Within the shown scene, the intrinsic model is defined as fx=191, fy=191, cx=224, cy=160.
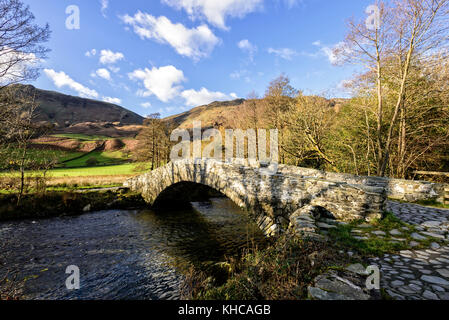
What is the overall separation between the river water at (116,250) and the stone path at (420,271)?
2292mm

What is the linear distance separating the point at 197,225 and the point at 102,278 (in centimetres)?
474

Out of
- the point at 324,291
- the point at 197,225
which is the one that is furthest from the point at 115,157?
the point at 324,291

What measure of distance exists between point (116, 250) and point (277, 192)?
19.8 feet

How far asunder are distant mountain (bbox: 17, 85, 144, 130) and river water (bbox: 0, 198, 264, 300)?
85066mm

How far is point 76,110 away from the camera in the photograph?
91.3 metres

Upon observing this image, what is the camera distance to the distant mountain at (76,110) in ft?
263

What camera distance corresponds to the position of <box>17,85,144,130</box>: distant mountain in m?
80.2

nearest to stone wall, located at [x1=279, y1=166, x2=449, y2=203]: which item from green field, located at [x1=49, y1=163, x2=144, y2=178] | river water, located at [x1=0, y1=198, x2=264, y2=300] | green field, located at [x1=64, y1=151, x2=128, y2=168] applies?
river water, located at [x1=0, y1=198, x2=264, y2=300]

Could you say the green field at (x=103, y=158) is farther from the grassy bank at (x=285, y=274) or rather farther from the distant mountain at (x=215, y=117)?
the grassy bank at (x=285, y=274)

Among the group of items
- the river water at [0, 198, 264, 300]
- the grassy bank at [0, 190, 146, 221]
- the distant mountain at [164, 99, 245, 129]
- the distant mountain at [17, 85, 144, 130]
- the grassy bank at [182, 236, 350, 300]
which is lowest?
the river water at [0, 198, 264, 300]

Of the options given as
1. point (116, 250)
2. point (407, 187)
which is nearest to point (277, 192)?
point (407, 187)

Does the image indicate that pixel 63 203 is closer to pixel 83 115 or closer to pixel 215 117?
pixel 215 117

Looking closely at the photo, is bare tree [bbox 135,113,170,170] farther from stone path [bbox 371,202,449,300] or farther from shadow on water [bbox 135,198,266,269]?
stone path [bbox 371,202,449,300]

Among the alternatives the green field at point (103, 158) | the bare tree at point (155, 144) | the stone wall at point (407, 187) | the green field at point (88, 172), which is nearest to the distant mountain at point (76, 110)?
the green field at point (103, 158)
